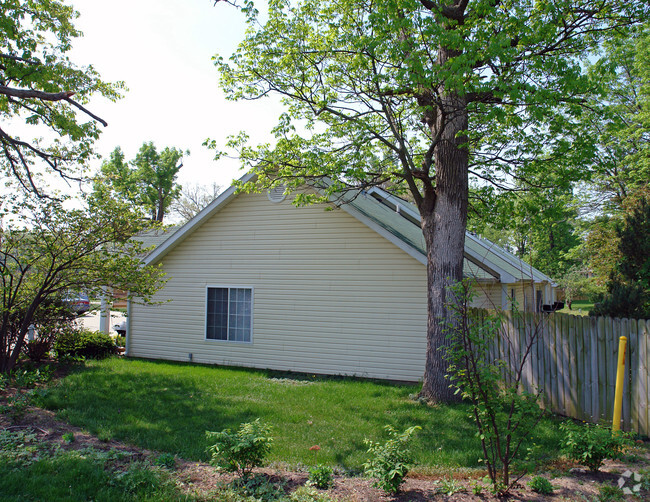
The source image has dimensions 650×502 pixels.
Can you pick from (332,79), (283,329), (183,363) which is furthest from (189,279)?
(332,79)

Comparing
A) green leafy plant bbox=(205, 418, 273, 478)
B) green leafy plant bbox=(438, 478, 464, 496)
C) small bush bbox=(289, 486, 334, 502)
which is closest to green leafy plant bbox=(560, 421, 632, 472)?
green leafy plant bbox=(438, 478, 464, 496)

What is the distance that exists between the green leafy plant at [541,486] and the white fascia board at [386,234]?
6.40m

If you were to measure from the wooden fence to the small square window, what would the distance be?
7002 millimetres

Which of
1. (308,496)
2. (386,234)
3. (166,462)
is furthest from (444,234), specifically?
(166,462)

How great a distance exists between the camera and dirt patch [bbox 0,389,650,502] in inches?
171

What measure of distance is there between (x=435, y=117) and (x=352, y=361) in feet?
19.2

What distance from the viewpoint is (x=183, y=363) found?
1339 cm

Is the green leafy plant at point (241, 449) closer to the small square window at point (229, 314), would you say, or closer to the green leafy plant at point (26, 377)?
the green leafy plant at point (26, 377)

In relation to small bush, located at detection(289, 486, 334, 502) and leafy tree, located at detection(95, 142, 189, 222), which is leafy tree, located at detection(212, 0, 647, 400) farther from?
leafy tree, located at detection(95, 142, 189, 222)

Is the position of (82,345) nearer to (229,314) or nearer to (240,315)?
(229,314)

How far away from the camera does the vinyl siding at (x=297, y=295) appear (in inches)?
439

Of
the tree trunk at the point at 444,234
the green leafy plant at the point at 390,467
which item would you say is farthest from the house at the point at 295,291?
the green leafy plant at the point at 390,467

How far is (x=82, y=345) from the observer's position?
12805 millimetres

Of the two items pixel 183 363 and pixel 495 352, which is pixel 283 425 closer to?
pixel 495 352
